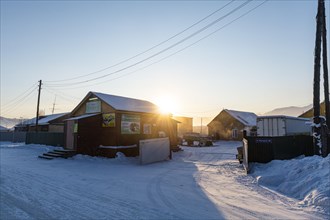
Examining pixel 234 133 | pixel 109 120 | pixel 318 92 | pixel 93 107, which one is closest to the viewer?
pixel 318 92

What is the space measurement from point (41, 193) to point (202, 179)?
654cm

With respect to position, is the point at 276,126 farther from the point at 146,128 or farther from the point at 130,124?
the point at 130,124

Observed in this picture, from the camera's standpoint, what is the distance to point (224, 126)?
47.5 m

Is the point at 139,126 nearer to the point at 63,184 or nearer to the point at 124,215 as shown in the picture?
the point at 63,184

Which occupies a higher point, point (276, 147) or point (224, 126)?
point (224, 126)

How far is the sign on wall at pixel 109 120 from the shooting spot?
20312 mm

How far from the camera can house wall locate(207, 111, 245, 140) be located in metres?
45.3

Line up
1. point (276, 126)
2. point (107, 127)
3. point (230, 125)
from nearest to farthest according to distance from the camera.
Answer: point (107, 127)
point (276, 126)
point (230, 125)

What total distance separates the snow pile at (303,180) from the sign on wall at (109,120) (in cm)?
1199

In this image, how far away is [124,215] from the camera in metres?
6.19

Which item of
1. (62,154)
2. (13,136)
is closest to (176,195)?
(62,154)

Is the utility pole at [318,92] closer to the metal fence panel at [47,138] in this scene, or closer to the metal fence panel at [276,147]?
the metal fence panel at [276,147]

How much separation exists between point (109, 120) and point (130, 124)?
1.76m

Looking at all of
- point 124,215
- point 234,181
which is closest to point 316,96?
Answer: point 234,181
